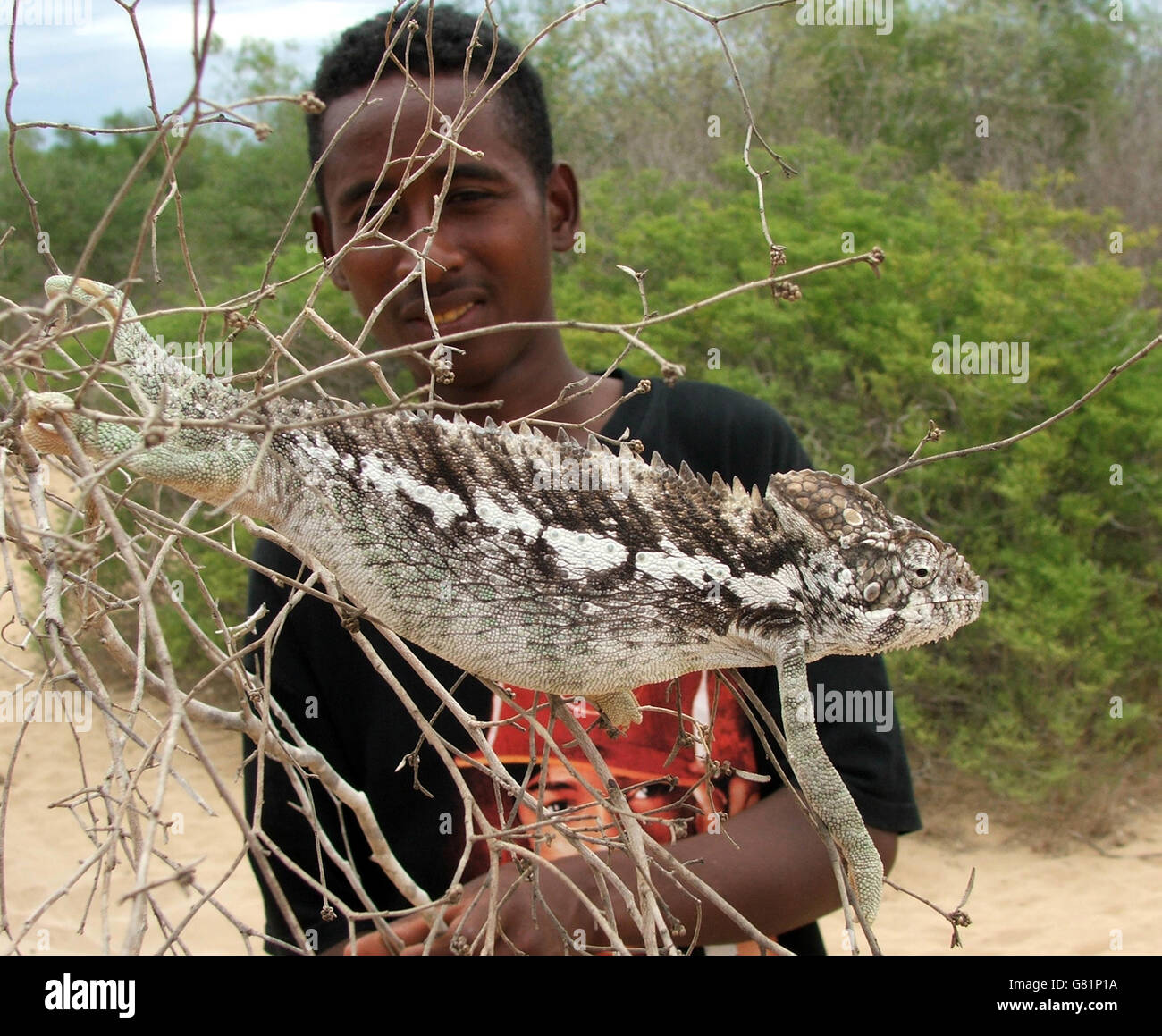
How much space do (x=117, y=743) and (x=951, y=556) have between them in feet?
2.13

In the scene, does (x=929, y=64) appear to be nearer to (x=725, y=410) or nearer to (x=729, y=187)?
(x=729, y=187)

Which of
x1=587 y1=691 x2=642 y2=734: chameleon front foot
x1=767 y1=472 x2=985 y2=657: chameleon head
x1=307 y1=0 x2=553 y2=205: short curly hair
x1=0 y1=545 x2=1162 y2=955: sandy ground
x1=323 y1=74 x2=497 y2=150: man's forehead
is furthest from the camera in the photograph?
x1=0 y1=545 x2=1162 y2=955: sandy ground

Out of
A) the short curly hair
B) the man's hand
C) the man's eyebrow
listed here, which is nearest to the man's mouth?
the man's eyebrow

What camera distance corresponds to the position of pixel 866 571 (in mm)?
903

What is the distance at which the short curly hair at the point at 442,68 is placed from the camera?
1.66m

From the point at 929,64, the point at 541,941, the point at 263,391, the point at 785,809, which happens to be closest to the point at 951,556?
the point at 263,391

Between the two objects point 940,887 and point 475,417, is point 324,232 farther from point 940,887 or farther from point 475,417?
point 940,887

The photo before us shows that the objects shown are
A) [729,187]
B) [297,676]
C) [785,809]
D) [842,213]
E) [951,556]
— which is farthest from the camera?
[729,187]

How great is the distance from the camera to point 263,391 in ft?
2.55

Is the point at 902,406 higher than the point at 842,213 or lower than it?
lower

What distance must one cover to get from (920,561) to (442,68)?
113 centimetres

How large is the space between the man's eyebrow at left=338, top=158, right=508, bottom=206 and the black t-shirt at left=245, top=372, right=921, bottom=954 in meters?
0.44

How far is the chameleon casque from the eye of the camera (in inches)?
34.6

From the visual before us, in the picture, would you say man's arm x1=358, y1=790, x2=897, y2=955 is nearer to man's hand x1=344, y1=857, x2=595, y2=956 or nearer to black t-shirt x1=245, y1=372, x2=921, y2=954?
man's hand x1=344, y1=857, x2=595, y2=956
